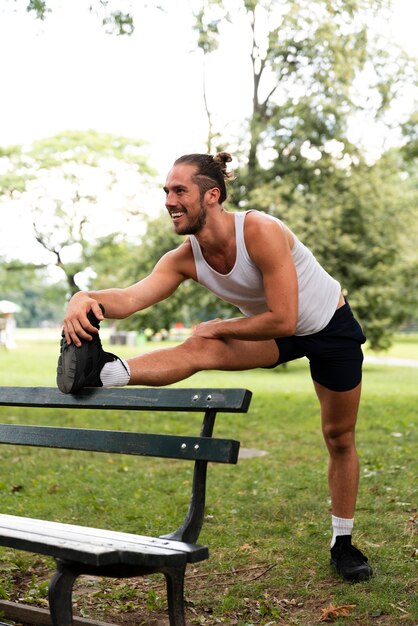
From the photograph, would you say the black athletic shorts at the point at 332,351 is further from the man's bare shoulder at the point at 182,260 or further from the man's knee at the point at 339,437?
the man's bare shoulder at the point at 182,260

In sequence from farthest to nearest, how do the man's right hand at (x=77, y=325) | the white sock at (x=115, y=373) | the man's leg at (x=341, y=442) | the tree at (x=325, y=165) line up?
1. the tree at (x=325, y=165)
2. the man's leg at (x=341, y=442)
3. the white sock at (x=115, y=373)
4. the man's right hand at (x=77, y=325)

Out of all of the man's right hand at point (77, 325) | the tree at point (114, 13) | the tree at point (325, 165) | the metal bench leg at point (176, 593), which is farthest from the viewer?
the tree at point (325, 165)

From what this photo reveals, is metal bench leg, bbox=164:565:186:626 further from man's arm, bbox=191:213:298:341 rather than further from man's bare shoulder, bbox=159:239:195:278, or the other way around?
man's bare shoulder, bbox=159:239:195:278

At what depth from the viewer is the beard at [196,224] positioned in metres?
3.79

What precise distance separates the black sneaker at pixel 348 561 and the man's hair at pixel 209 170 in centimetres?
176

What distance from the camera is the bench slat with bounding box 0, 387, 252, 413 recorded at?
3.09 metres

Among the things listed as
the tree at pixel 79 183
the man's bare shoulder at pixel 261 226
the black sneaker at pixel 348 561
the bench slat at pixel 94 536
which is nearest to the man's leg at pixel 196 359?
Result: the man's bare shoulder at pixel 261 226

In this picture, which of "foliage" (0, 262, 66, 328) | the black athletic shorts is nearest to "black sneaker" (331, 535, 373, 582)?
the black athletic shorts

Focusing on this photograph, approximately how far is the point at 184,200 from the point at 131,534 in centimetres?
134

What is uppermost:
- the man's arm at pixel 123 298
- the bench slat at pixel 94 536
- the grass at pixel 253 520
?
the man's arm at pixel 123 298

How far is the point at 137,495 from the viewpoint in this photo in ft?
21.3

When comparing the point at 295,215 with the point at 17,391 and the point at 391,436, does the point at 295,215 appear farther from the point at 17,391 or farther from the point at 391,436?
the point at 17,391

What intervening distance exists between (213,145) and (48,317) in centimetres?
5986

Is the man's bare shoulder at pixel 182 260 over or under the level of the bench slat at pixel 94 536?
over
